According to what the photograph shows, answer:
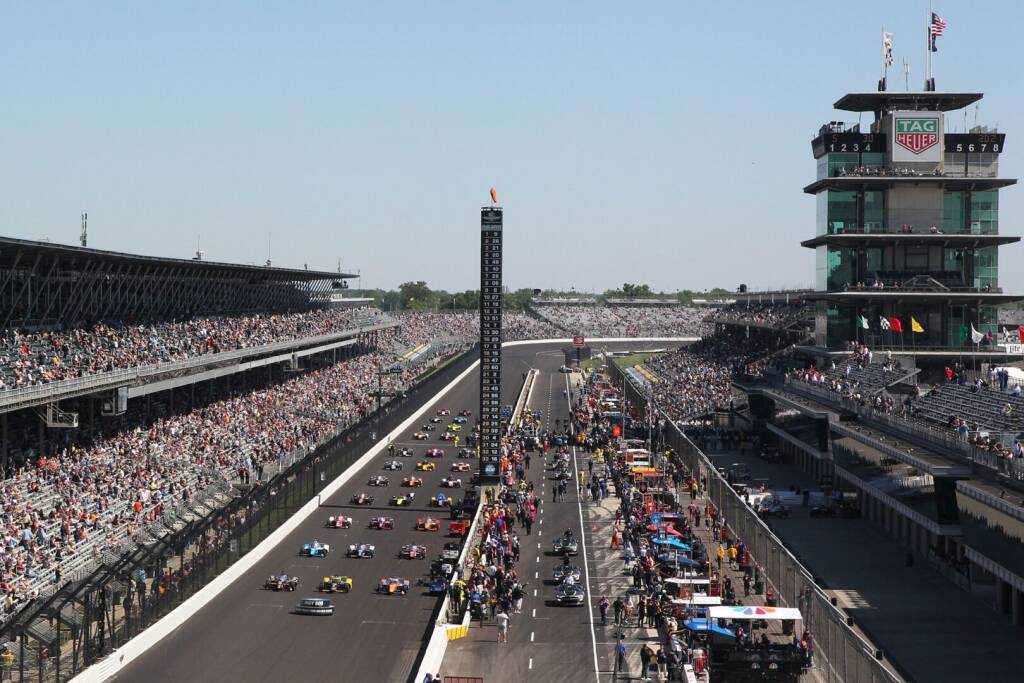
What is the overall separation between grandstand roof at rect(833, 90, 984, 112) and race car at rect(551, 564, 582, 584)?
45.3m

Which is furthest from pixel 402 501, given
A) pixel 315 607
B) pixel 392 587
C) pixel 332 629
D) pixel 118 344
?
pixel 332 629

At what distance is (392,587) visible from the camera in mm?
42000

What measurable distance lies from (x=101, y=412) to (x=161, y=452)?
3221mm

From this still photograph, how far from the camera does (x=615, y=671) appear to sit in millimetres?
33031

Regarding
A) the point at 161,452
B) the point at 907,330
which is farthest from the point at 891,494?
the point at 161,452

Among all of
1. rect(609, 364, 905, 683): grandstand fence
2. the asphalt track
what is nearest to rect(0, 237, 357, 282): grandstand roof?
the asphalt track

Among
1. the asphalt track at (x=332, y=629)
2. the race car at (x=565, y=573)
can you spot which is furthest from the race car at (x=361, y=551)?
the race car at (x=565, y=573)

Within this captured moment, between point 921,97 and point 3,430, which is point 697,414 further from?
point 3,430

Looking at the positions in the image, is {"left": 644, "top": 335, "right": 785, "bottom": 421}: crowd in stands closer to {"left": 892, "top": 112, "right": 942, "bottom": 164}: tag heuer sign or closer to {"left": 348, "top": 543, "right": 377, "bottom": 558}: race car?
{"left": 892, "top": 112, "right": 942, "bottom": 164}: tag heuer sign

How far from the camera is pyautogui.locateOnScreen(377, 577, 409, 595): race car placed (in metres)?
42.0

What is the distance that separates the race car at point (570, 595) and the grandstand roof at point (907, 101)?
4781 cm

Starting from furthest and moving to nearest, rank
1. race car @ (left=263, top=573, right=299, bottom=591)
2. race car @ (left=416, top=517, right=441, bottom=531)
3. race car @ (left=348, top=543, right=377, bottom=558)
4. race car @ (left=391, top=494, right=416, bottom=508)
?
race car @ (left=391, top=494, right=416, bottom=508), race car @ (left=416, top=517, right=441, bottom=531), race car @ (left=348, top=543, right=377, bottom=558), race car @ (left=263, top=573, right=299, bottom=591)

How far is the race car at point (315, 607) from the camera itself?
127 ft

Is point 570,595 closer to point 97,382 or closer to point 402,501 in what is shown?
point 402,501
